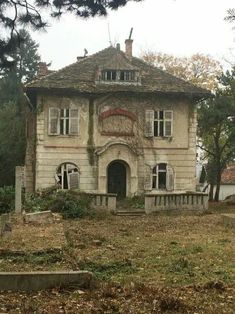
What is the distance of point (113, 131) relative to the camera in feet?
108

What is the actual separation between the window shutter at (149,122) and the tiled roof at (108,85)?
138cm

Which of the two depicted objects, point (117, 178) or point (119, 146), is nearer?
point (119, 146)

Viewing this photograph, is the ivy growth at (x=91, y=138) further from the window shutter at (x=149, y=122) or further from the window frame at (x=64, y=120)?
the window shutter at (x=149, y=122)

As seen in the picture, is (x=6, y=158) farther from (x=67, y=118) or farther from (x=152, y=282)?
(x=152, y=282)

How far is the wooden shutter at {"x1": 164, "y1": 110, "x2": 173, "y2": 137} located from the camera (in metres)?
33.4

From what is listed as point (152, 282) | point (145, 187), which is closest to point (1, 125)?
point (145, 187)

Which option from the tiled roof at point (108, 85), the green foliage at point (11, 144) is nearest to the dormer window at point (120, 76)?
the tiled roof at point (108, 85)

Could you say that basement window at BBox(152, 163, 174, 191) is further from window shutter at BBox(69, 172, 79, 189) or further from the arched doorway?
window shutter at BBox(69, 172, 79, 189)

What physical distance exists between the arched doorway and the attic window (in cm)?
493

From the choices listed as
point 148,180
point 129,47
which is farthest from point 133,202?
point 129,47

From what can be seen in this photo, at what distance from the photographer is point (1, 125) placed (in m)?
45.8

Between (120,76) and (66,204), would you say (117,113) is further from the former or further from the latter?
(66,204)

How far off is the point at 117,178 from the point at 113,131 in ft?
9.30

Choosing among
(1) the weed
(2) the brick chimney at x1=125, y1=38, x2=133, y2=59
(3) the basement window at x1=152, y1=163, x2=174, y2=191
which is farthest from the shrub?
(2) the brick chimney at x1=125, y1=38, x2=133, y2=59
